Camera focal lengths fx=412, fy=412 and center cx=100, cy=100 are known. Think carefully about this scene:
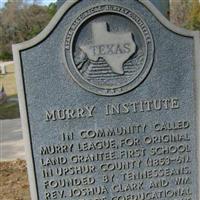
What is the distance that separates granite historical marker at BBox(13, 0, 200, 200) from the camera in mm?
2518

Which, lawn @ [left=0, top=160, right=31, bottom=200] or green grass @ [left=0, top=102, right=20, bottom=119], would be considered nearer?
lawn @ [left=0, top=160, right=31, bottom=200]

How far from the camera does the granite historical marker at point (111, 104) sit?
8.26 ft

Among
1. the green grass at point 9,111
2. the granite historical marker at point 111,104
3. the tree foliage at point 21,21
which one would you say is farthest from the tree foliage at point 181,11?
the granite historical marker at point 111,104

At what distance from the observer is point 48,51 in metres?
2.56

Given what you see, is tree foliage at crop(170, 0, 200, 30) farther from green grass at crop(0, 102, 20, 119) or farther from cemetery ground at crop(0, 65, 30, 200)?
cemetery ground at crop(0, 65, 30, 200)

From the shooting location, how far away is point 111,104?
2.65m

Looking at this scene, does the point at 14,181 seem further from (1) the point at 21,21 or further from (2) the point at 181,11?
(1) the point at 21,21

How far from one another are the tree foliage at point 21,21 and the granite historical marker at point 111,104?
26968mm

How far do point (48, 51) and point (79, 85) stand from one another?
11.3 inches

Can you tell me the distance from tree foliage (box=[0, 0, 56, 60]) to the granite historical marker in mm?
26968

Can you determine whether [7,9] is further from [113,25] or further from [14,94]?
[113,25]

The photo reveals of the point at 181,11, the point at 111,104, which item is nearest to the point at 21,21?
the point at 181,11

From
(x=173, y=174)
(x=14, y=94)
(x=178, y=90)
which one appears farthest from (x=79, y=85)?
(x=14, y=94)

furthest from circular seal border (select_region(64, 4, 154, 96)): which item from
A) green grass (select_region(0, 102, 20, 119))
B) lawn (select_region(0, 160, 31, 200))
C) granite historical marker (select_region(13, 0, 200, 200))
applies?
green grass (select_region(0, 102, 20, 119))
